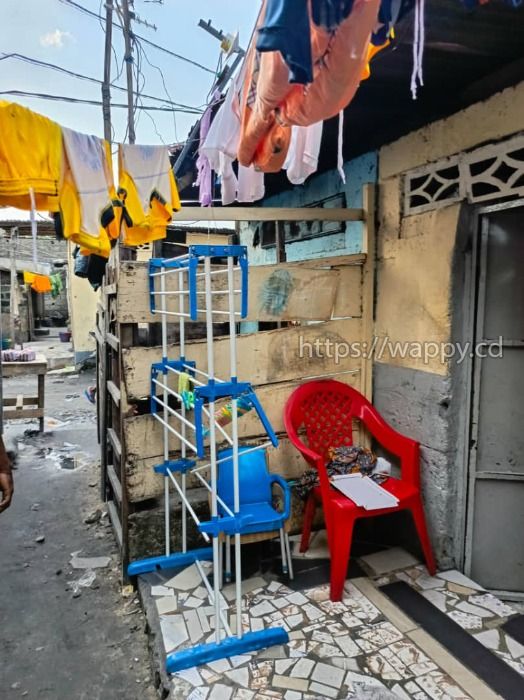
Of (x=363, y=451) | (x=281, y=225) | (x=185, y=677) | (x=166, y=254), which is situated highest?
(x=281, y=225)

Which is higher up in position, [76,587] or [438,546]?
[438,546]

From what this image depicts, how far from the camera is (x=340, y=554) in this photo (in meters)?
2.84

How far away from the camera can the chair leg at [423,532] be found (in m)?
3.10

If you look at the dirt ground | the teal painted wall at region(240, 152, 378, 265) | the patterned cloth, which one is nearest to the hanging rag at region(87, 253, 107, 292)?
the teal painted wall at region(240, 152, 378, 265)

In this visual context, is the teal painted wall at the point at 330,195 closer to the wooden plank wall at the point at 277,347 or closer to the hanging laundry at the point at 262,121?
the wooden plank wall at the point at 277,347

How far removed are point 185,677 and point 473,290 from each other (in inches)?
109

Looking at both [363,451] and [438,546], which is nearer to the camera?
[438,546]

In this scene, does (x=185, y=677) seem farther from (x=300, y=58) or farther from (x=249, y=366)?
(x=300, y=58)

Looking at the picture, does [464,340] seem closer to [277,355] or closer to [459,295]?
[459,295]

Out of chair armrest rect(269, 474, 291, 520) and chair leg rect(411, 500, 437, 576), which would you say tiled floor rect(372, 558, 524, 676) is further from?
chair armrest rect(269, 474, 291, 520)

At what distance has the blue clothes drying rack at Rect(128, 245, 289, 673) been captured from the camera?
2.35 metres

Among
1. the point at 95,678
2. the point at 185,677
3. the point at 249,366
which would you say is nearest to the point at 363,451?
the point at 249,366

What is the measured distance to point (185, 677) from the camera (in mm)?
2314

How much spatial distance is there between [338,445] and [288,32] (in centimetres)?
294
